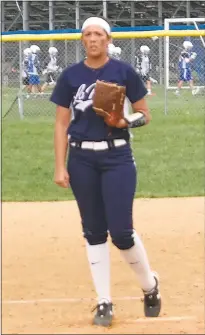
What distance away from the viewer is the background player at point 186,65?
22.8 meters

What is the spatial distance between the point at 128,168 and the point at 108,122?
0.32 m

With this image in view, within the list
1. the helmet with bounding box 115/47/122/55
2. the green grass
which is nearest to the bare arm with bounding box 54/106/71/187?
the green grass

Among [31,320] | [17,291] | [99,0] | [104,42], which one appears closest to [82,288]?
[17,291]

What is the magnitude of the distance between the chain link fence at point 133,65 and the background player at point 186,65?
0.12 m

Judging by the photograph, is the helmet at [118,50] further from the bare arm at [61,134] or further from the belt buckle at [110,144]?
the belt buckle at [110,144]

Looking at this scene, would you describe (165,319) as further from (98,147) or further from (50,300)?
(50,300)

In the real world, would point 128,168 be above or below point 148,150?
above

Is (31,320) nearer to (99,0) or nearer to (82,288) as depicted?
(82,288)

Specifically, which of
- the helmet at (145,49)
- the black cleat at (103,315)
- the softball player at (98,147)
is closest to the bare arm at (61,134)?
the softball player at (98,147)

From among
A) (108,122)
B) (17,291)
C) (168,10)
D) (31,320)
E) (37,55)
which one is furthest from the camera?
(168,10)

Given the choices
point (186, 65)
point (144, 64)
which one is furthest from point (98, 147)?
point (186, 65)

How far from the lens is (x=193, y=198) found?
11.2m

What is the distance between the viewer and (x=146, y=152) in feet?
52.5

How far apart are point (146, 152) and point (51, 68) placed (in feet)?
19.0
